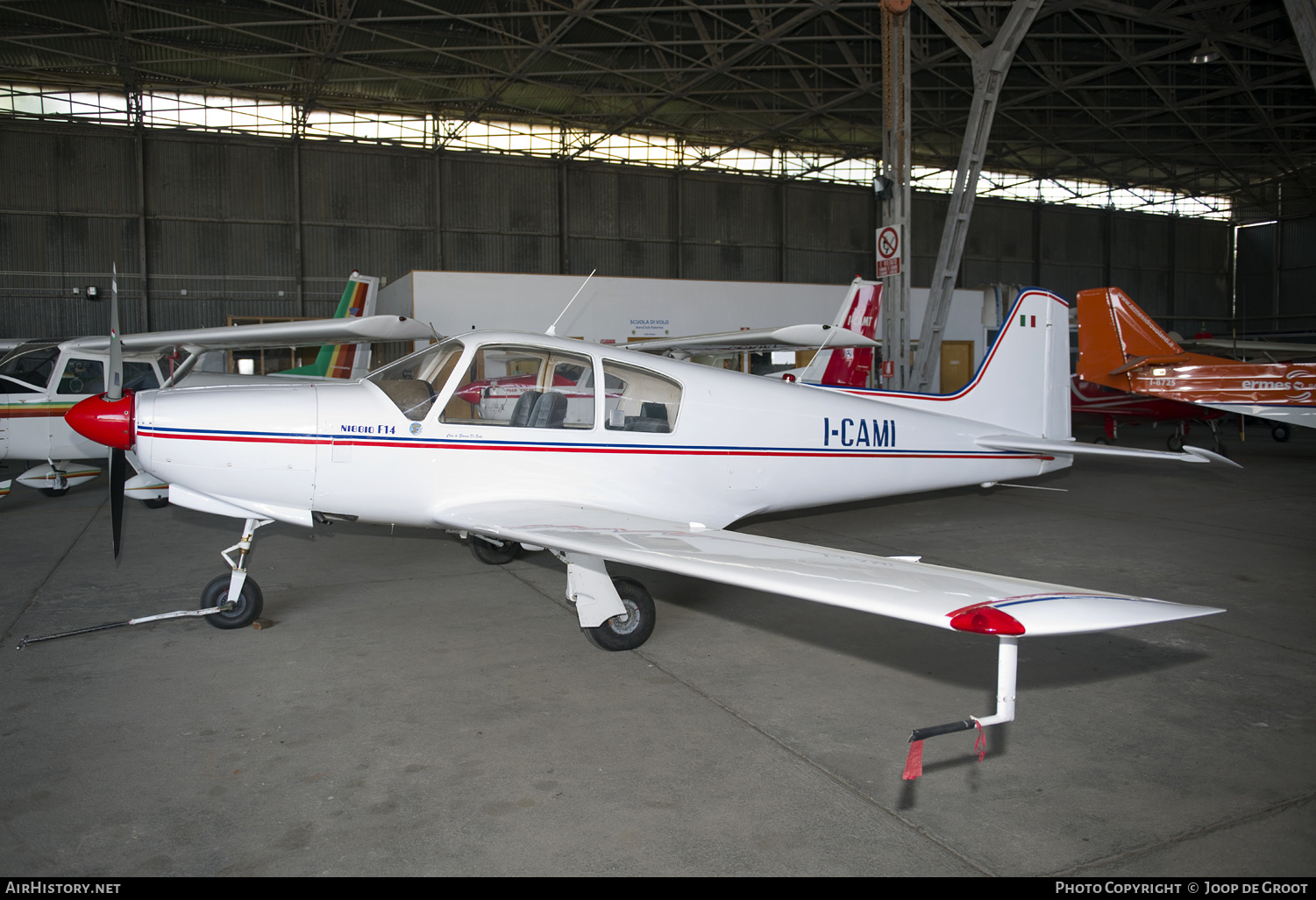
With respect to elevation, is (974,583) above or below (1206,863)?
above

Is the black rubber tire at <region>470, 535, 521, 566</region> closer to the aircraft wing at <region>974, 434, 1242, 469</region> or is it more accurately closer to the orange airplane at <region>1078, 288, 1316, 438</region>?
the aircraft wing at <region>974, 434, 1242, 469</region>

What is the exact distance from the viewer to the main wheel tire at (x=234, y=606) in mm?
5070

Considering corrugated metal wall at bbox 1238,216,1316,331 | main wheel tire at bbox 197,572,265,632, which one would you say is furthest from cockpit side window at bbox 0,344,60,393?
corrugated metal wall at bbox 1238,216,1316,331

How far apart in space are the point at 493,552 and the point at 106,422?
2.93 meters

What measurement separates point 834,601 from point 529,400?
9.26 ft

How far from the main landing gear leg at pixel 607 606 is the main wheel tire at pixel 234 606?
6.47 feet

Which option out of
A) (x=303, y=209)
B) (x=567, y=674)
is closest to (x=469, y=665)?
(x=567, y=674)

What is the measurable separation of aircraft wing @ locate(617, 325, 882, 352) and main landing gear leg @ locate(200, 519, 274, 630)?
245 inches

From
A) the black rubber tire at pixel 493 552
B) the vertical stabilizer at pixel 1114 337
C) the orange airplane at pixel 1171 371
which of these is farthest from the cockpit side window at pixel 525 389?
the vertical stabilizer at pixel 1114 337

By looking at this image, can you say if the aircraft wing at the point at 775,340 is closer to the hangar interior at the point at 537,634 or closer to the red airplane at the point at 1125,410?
the hangar interior at the point at 537,634

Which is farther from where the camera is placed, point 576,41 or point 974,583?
point 576,41

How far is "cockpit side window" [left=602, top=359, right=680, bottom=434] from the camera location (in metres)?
5.29

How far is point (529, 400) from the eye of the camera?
522 cm

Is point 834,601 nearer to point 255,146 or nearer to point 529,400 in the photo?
point 529,400
